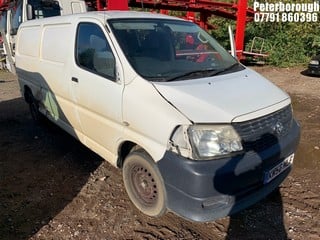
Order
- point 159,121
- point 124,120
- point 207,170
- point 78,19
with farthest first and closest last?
1. point 78,19
2. point 124,120
3. point 159,121
4. point 207,170

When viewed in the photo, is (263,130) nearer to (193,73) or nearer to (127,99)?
(193,73)

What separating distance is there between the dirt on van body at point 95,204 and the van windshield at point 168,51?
138 centimetres

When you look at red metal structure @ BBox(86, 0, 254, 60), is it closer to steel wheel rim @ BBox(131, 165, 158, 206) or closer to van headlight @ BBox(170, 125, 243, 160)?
steel wheel rim @ BBox(131, 165, 158, 206)

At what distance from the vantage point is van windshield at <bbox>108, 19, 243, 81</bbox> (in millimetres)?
3118

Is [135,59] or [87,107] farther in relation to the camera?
[87,107]

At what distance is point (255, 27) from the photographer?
49.6 feet

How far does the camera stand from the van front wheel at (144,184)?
287cm

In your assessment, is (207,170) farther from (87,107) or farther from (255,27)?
(255,27)

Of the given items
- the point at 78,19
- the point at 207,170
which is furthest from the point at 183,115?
the point at 78,19

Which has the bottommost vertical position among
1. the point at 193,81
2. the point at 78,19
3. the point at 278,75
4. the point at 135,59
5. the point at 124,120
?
the point at 278,75

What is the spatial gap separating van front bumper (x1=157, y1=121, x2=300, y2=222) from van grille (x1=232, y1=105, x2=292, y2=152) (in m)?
0.06

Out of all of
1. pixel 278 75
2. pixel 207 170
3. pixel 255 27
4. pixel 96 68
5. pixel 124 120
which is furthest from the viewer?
pixel 255 27

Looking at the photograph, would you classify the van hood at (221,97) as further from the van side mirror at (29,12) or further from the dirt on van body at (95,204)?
the van side mirror at (29,12)

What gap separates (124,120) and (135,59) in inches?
23.6
